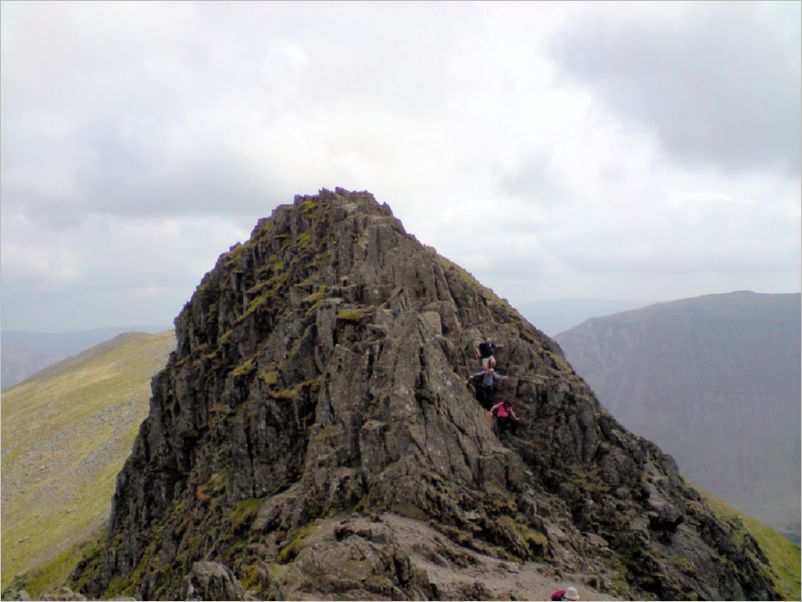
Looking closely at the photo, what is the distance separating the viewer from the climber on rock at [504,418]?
44.4 meters

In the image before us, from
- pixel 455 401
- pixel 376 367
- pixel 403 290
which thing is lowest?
pixel 455 401

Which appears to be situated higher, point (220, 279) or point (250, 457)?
point (220, 279)

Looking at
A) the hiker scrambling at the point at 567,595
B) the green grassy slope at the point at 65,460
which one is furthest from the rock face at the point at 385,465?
the green grassy slope at the point at 65,460

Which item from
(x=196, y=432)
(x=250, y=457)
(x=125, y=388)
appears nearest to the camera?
(x=250, y=457)

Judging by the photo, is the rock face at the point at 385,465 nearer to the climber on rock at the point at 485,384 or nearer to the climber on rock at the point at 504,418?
the climber on rock at the point at 504,418

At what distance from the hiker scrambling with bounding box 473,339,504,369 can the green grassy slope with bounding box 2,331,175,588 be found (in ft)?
272

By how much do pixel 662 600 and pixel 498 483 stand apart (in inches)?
491

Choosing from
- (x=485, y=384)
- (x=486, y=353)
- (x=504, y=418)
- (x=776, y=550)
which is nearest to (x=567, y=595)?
(x=504, y=418)

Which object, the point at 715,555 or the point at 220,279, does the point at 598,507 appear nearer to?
the point at 715,555

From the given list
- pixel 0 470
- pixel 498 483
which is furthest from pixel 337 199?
pixel 0 470

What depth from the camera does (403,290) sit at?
50.2m

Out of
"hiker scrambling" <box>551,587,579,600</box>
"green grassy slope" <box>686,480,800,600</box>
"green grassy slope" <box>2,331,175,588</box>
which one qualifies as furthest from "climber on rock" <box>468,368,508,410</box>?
"green grassy slope" <box>2,331,175,588</box>

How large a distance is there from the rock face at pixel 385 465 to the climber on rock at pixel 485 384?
40.8 inches

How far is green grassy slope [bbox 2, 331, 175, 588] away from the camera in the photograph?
Result: 106m
